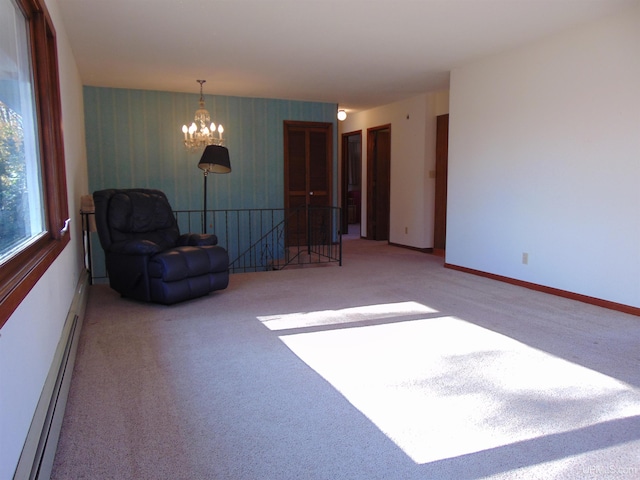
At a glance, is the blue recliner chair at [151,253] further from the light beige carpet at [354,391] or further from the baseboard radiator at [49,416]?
the baseboard radiator at [49,416]

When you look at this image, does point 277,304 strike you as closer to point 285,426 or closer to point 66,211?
point 66,211

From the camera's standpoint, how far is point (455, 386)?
259cm

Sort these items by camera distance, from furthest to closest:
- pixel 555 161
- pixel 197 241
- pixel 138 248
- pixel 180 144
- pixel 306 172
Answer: pixel 306 172 < pixel 180 144 < pixel 197 241 < pixel 555 161 < pixel 138 248

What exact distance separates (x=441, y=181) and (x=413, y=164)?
0.58 metres

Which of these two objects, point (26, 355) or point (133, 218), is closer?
point (26, 355)

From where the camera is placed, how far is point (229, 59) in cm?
528

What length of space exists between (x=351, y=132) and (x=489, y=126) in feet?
14.4

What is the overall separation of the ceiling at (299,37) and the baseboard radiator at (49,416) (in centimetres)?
264

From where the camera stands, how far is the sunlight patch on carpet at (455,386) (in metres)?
2.13

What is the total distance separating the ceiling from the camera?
148 inches

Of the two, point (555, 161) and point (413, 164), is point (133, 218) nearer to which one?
point (555, 161)

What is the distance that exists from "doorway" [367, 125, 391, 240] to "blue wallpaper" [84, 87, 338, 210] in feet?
3.80

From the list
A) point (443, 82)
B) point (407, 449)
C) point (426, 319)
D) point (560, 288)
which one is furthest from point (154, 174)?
point (407, 449)

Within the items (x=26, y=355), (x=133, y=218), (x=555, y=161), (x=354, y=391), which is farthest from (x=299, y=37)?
(x=26, y=355)
